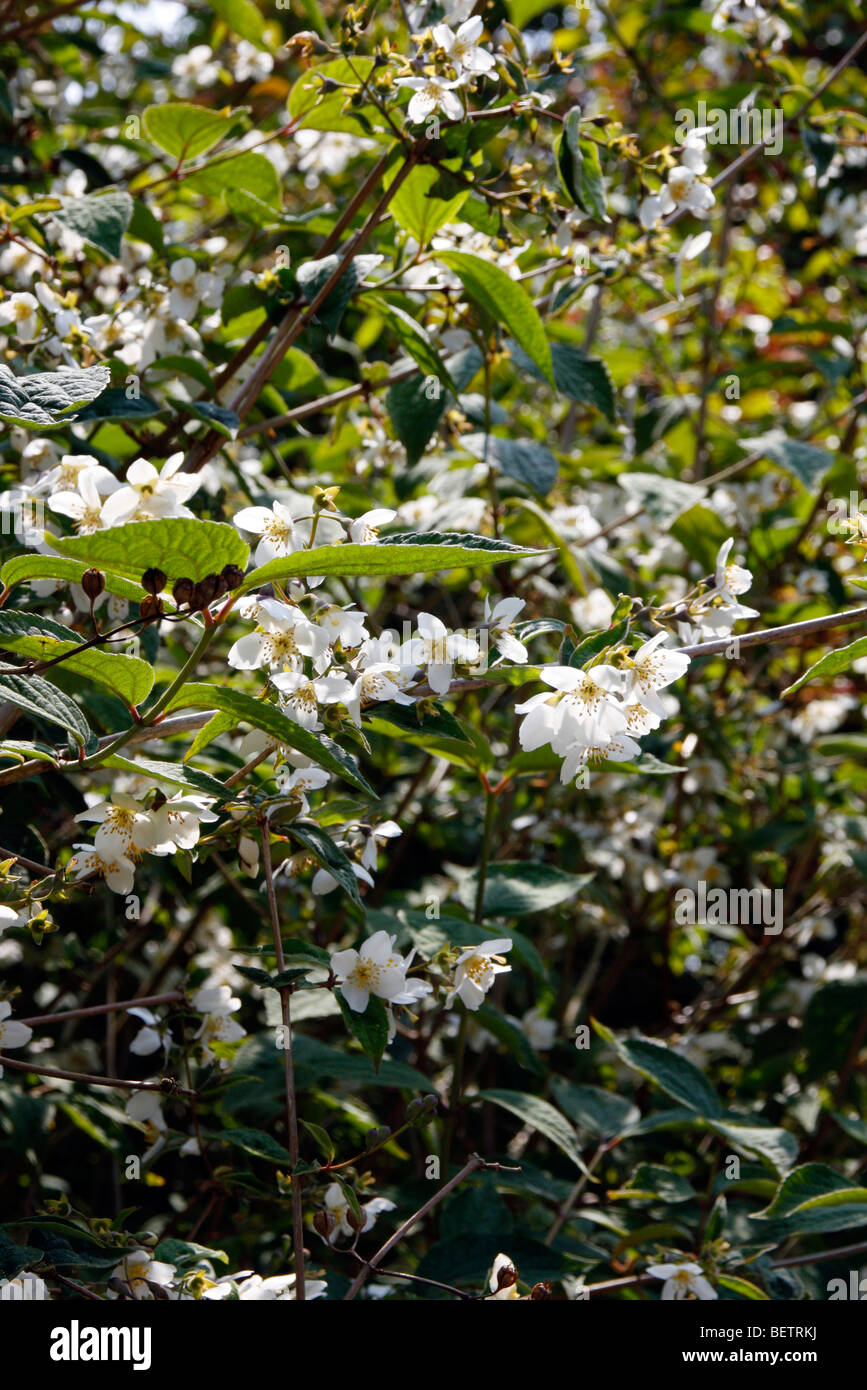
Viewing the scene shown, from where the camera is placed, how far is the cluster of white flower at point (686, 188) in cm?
159

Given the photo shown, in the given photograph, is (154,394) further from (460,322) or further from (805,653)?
(805,653)

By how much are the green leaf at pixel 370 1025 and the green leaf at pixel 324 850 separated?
17 centimetres

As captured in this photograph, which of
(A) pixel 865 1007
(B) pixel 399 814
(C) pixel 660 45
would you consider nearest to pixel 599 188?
(B) pixel 399 814

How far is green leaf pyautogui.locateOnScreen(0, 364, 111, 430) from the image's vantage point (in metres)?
1.04

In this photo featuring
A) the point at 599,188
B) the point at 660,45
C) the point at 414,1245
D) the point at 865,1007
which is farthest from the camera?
the point at 660,45

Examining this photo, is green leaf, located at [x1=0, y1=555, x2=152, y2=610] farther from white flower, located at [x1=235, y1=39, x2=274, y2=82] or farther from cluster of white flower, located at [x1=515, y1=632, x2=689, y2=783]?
white flower, located at [x1=235, y1=39, x2=274, y2=82]

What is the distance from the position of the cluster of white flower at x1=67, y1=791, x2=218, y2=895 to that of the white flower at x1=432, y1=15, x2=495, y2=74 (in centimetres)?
90

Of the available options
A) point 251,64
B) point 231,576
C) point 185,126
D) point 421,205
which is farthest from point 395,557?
point 251,64

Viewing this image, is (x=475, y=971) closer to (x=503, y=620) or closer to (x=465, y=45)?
(x=503, y=620)

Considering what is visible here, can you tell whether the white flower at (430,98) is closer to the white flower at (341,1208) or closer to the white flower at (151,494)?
the white flower at (151,494)

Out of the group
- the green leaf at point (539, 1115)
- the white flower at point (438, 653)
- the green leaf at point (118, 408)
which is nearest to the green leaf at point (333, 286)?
the green leaf at point (118, 408)

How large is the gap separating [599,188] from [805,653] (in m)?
1.62

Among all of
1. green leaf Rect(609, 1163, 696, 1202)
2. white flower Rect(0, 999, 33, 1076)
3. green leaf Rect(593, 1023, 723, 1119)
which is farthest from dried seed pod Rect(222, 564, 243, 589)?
green leaf Rect(609, 1163, 696, 1202)

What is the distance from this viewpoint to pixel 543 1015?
97.3 inches
